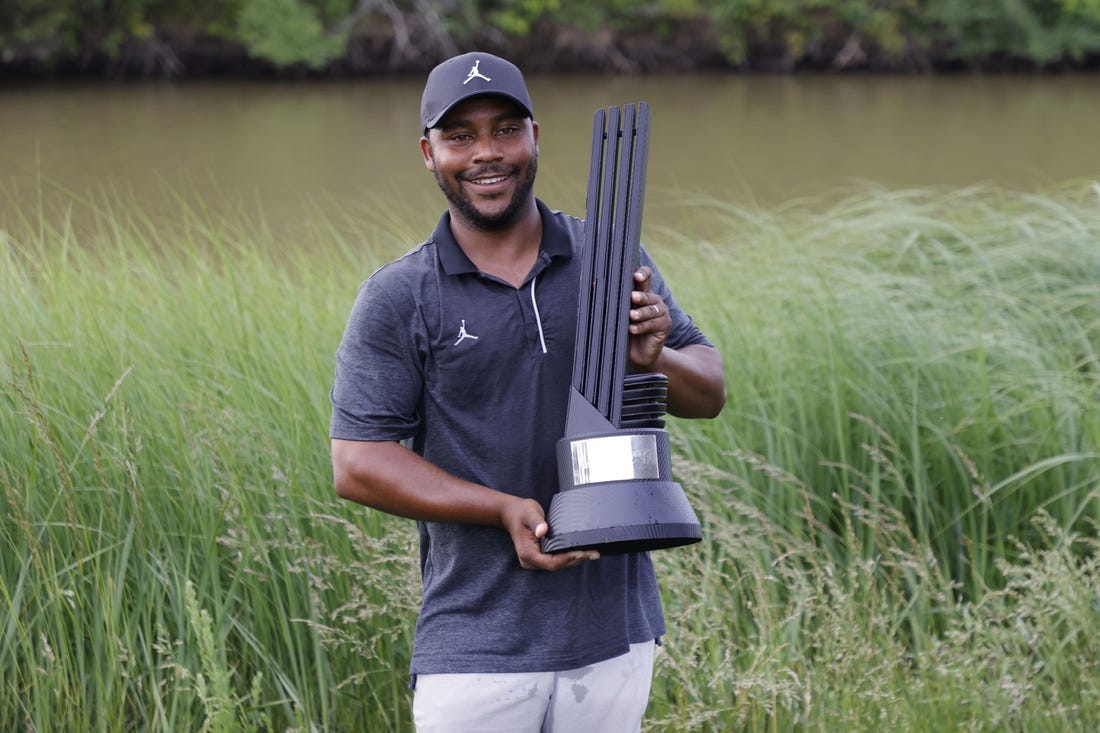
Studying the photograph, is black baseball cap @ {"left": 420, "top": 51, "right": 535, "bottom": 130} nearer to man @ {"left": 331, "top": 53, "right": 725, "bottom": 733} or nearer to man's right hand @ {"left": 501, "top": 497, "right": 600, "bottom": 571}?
man @ {"left": 331, "top": 53, "right": 725, "bottom": 733}

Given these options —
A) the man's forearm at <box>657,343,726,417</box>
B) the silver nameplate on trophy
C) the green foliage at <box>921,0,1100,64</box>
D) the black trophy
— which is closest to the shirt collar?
the black trophy

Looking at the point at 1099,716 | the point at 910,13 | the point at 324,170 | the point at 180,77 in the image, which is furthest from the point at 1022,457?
the point at 910,13

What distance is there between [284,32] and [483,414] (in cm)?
2141

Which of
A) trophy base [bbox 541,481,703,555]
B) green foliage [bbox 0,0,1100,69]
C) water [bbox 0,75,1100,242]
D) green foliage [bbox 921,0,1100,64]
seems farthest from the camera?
green foliage [bbox 921,0,1100,64]

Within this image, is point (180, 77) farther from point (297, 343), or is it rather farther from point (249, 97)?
point (297, 343)

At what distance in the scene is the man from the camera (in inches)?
76.4

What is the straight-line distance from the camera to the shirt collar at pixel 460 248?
1.96 metres

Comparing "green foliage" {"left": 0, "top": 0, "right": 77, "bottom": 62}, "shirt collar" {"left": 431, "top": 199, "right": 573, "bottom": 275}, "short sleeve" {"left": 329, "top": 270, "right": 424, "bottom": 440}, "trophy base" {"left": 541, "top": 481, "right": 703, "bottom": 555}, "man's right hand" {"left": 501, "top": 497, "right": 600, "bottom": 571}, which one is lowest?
"man's right hand" {"left": 501, "top": 497, "right": 600, "bottom": 571}

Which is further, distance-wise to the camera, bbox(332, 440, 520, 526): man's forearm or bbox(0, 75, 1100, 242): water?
bbox(0, 75, 1100, 242): water

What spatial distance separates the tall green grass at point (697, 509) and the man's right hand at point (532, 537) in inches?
25.3

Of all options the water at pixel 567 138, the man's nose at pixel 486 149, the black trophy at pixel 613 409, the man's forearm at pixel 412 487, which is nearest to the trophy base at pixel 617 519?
the black trophy at pixel 613 409

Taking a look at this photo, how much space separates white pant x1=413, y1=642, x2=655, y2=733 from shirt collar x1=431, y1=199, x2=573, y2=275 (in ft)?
2.16

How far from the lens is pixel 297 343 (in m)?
4.05

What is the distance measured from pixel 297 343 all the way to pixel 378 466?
221 centimetres
